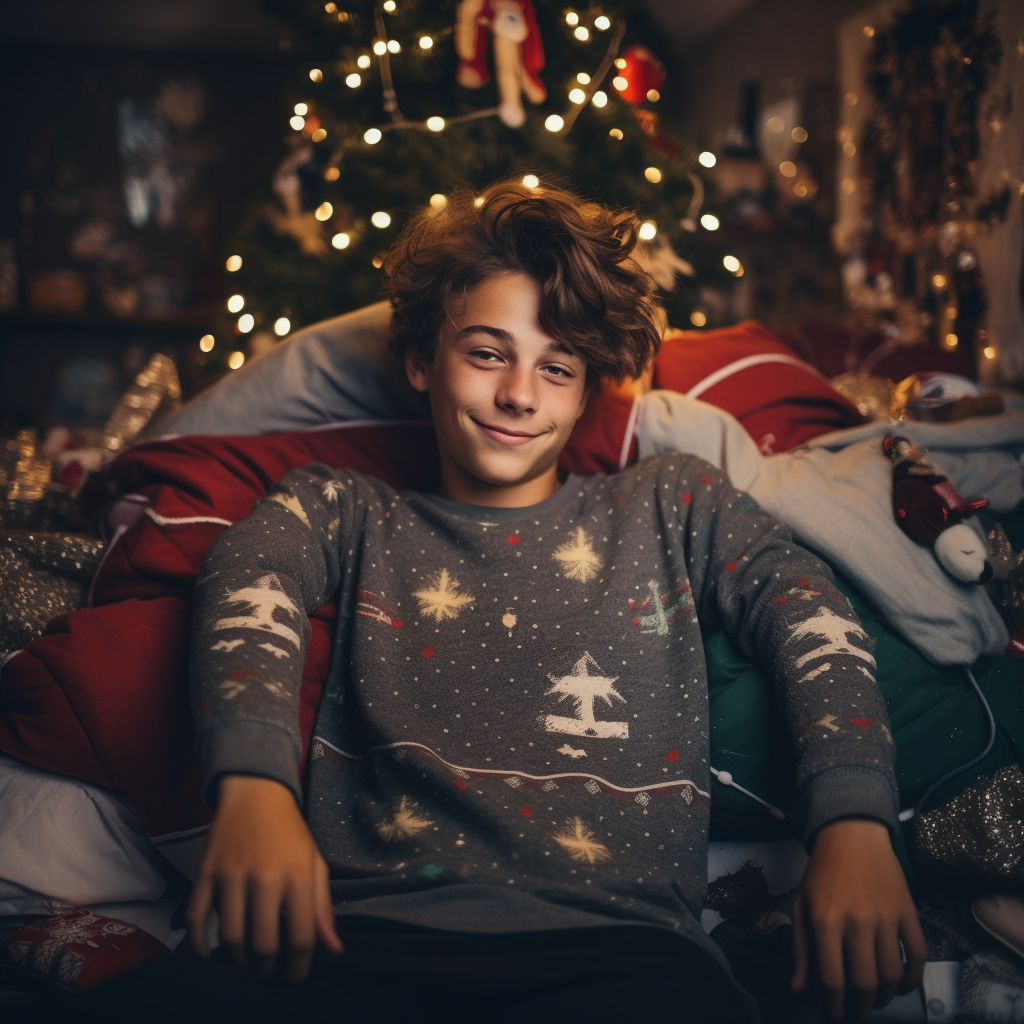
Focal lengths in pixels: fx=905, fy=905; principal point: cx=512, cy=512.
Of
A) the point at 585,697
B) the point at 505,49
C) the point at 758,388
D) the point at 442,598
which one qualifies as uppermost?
the point at 505,49

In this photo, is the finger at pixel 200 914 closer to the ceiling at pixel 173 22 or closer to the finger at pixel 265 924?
the finger at pixel 265 924

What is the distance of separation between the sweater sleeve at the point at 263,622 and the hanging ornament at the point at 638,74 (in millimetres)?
1412

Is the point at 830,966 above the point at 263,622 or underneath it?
underneath

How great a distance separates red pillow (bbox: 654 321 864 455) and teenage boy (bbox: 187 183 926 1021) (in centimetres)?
25

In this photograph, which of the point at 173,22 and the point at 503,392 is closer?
the point at 503,392

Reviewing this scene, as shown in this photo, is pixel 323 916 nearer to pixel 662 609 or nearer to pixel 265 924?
pixel 265 924

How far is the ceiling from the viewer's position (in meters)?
3.79

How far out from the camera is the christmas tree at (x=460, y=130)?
71.6 inches

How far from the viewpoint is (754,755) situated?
0.91 meters

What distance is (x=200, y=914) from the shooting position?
624 millimetres

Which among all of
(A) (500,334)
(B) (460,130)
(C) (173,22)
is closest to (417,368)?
(A) (500,334)

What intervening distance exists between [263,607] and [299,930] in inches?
11.4

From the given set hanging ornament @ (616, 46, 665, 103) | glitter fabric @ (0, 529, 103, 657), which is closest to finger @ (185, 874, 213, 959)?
glitter fabric @ (0, 529, 103, 657)

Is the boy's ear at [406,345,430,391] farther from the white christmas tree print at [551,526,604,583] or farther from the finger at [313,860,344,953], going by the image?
the finger at [313,860,344,953]
